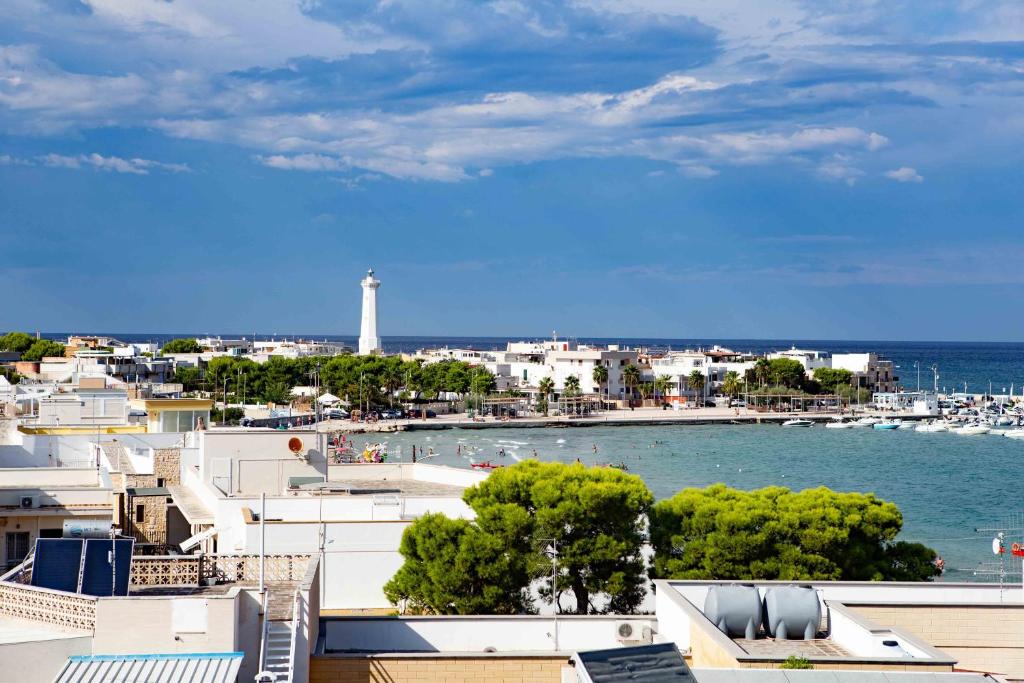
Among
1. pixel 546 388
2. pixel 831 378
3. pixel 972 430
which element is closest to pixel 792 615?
pixel 972 430

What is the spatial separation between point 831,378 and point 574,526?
104 meters

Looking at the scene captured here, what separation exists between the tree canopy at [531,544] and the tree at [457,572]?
0.01 metres

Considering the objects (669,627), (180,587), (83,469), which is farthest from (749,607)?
(83,469)

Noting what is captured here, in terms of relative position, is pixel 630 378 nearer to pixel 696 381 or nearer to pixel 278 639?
pixel 696 381

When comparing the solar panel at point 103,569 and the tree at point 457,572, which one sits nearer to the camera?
the solar panel at point 103,569

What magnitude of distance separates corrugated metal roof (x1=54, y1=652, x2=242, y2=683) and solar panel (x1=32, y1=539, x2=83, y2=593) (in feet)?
5.05

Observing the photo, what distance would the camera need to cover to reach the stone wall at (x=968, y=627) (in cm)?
1316

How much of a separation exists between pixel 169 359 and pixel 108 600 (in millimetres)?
99980

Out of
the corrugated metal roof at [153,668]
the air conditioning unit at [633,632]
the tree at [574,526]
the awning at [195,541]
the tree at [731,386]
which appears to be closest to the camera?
the corrugated metal roof at [153,668]

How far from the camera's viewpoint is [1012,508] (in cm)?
5297

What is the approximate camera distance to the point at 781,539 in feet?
64.8

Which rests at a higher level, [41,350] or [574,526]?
[41,350]

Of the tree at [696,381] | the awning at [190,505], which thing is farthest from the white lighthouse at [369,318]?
the awning at [190,505]

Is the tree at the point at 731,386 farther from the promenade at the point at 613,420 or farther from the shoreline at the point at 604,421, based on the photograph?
the shoreline at the point at 604,421
